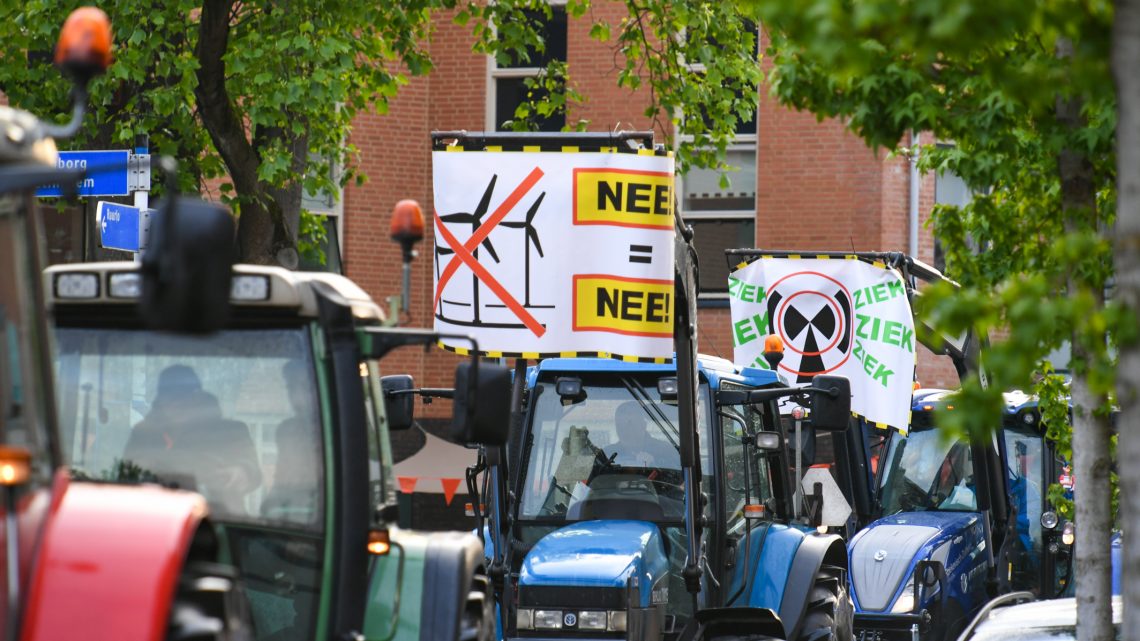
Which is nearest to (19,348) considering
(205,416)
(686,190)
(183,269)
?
(183,269)

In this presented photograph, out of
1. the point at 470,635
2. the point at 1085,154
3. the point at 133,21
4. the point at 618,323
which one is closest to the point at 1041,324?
the point at 1085,154

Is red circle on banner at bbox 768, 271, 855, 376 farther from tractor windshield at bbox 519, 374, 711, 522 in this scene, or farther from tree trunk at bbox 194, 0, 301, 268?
tractor windshield at bbox 519, 374, 711, 522

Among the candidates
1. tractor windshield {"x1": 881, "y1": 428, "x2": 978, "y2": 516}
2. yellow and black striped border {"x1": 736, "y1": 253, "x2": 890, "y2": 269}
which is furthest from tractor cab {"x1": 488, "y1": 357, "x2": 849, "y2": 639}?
yellow and black striped border {"x1": 736, "y1": 253, "x2": 890, "y2": 269}

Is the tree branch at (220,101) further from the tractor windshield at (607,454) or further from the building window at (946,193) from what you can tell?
the building window at (946,193)

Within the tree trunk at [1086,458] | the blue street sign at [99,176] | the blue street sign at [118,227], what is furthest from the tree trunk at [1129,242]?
the blue street sign at [118,227]

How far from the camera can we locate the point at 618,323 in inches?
380

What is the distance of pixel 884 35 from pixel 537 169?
203 inches

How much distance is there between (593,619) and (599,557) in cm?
32

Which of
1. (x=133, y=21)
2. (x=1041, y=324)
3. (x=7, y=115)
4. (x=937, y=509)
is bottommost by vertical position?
(x=937, y=509)

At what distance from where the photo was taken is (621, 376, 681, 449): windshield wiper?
980 cm

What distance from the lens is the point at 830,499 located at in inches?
533

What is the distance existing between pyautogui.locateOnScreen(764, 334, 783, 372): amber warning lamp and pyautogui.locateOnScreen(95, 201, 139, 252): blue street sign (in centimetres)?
409

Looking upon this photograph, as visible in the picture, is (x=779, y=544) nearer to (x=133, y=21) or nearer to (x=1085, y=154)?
(x=1085, y=154)

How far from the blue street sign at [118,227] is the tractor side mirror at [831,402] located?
4.40m
